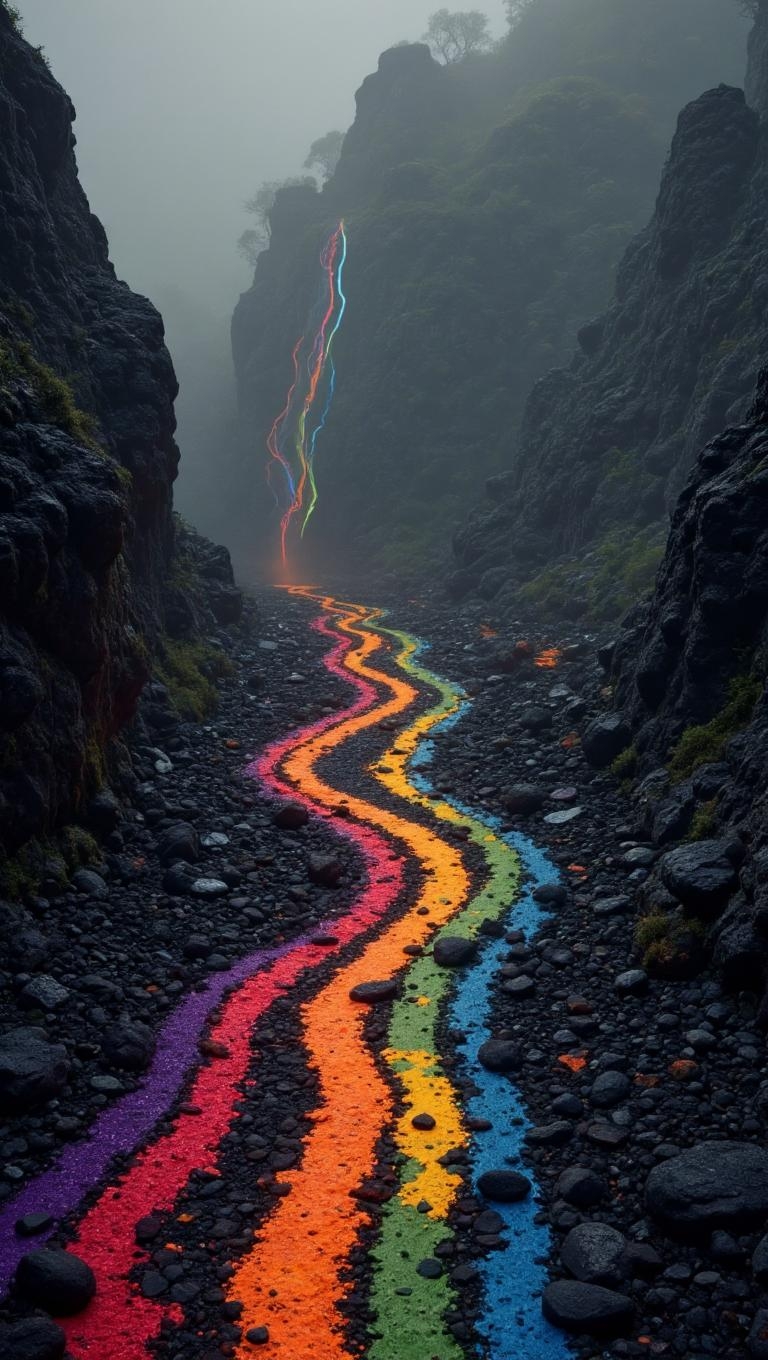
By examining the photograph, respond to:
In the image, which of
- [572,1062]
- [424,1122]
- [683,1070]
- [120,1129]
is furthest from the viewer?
[572,1062]

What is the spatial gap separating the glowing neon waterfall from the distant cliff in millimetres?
1514

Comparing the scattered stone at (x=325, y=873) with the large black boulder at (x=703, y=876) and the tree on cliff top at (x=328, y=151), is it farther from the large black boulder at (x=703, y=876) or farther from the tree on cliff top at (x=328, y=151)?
the tree on cliff top at (x=328, y=151)

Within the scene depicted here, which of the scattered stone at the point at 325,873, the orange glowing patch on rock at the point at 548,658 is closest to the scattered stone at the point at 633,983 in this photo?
the scattered stone at the point at 325,873

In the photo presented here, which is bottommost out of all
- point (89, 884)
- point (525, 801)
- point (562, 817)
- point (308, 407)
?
point (89, 884)

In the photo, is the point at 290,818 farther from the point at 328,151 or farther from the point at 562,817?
the point at 328,151

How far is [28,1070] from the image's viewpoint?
9.83 meters

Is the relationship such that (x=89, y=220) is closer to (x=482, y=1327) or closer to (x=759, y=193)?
(x=759, y=193)

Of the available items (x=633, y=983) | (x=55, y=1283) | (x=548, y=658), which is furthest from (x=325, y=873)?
(x=548, y=658)

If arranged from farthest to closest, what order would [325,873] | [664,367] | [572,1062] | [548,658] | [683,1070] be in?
A: [664,367], [548,658], [325,873], [572,1062], [683,1070]

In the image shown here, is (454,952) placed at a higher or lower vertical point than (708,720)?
lower

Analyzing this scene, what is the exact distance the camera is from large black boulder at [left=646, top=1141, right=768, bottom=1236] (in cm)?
761

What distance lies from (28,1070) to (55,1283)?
8.82 feet

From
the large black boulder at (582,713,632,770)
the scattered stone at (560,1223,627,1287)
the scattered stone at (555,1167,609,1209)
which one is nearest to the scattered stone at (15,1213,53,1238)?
the scattered stone at (560,1223,627,1287)

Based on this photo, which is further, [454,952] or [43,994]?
[454,952]
